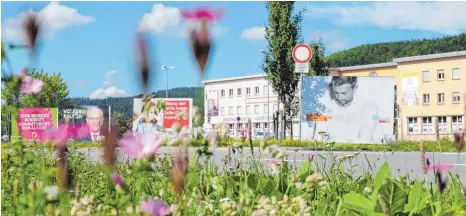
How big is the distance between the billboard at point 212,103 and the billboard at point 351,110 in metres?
62.7

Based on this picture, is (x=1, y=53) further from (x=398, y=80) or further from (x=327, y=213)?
(x=398, y=80)

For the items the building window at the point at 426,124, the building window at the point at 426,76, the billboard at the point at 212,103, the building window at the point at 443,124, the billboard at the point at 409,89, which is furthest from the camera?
the billboard at the point at 212,103

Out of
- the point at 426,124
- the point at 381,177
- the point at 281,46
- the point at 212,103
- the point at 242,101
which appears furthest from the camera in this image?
the point at 212,103

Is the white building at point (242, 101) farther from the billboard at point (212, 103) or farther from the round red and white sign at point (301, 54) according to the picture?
the round red and white sign at point (301, 54)

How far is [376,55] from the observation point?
124m

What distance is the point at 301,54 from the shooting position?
27.1 metres

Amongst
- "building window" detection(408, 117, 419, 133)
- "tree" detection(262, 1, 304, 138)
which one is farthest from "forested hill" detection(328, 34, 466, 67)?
"tree" detection(262, 1, 304, 138)

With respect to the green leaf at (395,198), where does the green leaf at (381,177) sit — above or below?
above

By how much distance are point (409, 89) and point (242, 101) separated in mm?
22901

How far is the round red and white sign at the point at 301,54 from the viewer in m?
26.9

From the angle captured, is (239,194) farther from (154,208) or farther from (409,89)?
(409,89)

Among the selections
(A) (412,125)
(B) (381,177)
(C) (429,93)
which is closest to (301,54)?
(B) (381,177)

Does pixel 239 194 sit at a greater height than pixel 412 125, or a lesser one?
greater

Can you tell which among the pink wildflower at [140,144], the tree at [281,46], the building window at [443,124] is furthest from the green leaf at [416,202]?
the building window at [443,124]
